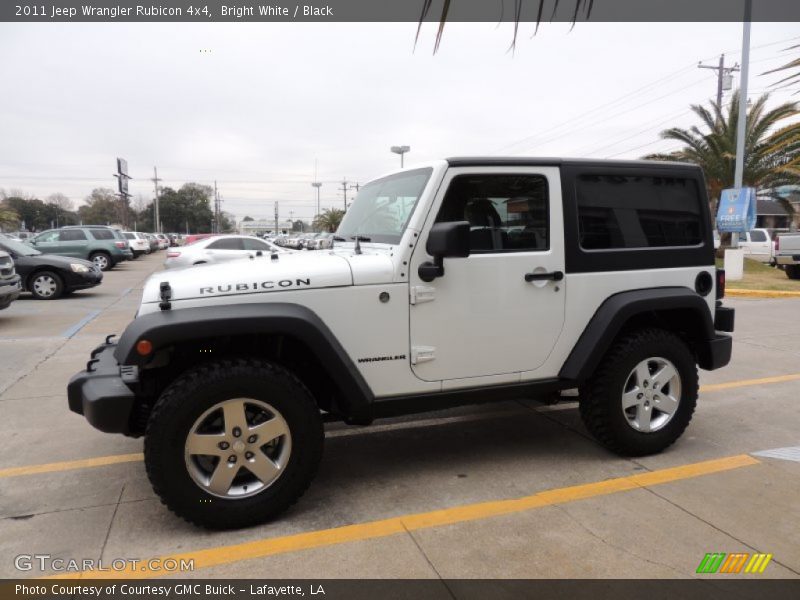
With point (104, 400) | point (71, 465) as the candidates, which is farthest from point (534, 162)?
point (71, 465)

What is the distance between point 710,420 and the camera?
15.2 feet

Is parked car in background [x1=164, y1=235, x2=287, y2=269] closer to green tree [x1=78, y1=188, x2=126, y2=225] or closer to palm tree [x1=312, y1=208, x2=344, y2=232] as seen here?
palm tree [x1=312, y1=208, x2=344, y2=232]

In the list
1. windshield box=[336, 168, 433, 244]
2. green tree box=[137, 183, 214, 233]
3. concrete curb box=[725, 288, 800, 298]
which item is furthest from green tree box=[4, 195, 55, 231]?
windshield box=[336, 168, 433, 244]

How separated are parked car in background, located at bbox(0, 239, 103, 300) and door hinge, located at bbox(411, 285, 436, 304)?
11.9m

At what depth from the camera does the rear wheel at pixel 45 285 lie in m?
12.4

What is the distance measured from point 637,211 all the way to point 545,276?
0.88 m

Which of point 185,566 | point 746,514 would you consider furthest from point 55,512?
point 746,514

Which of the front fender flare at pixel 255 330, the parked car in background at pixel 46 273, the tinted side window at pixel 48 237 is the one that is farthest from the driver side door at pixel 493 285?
the tinted side window at pixel 48 237

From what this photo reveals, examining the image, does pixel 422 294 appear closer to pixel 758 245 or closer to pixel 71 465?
pixel 71 465

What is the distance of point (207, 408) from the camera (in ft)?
9.25

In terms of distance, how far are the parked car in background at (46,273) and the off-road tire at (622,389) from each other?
12241mm

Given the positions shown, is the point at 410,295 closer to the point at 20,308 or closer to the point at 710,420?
the point at 710,420

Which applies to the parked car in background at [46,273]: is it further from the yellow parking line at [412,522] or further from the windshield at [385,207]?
the yellow parking line at [412,522]

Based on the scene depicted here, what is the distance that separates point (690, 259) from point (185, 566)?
3.59 m
